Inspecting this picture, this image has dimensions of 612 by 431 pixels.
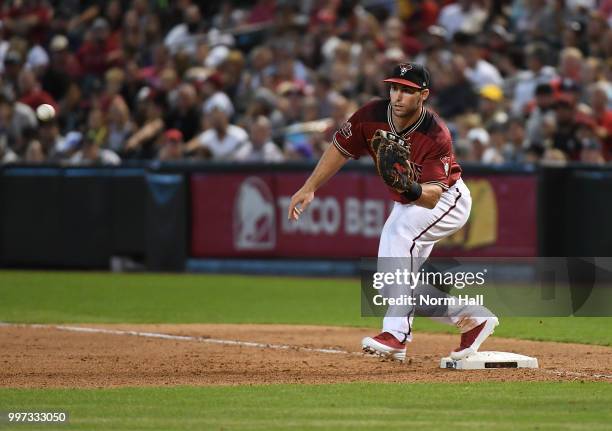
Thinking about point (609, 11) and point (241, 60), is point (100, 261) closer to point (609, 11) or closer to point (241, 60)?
point (241, 60)

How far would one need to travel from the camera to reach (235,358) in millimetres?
9664

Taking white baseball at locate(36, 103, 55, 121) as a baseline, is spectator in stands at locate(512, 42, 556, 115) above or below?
above

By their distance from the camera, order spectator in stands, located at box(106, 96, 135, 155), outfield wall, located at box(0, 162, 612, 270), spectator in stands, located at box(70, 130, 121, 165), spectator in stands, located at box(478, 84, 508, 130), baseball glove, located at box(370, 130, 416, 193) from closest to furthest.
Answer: baseball glove, located at box(370, 130, 416, 193), outfield wall, located at box(0, 162, 612, 270), spectator in stands, located at box(478, 84, 508, 130), spectator in stands, located at box(70, 130, 121, 165), spectator in stands, located at box(106, 96, 135, 155)

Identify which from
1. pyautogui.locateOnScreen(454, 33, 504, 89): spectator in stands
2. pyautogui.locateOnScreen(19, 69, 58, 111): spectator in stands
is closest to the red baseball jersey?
pyautogui.locateOnScreen(454, 33, 504, 89): spectator in stands

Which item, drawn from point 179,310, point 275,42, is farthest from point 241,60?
point 179,310

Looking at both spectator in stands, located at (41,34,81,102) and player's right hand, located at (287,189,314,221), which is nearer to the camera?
player's right hand, located at (287,189,314,221)

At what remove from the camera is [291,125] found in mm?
19469

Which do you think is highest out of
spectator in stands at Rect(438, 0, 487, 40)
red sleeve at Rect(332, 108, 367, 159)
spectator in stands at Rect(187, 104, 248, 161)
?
spectator in stands at Rect(438, 0, 487, 40)

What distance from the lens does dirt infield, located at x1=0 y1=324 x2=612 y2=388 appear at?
27.7ft

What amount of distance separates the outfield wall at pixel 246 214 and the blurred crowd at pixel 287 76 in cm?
47

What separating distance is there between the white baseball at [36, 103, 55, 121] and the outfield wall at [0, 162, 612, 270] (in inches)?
80.6

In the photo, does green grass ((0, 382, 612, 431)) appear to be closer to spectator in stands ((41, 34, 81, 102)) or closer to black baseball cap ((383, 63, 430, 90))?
black baseball cap ((383, 63, 430, 90))

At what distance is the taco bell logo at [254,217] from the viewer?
1741 cm

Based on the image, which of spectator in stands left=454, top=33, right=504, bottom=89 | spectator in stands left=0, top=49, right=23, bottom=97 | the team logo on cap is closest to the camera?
the team logo on cap
